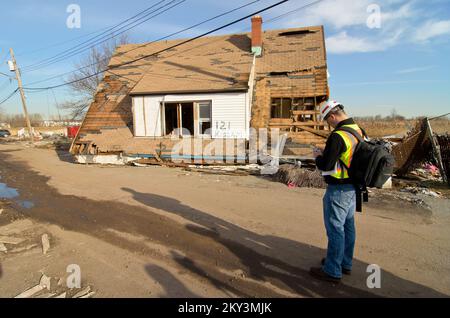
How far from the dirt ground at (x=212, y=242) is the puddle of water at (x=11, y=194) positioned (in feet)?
0.27

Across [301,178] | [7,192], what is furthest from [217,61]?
[7,192]

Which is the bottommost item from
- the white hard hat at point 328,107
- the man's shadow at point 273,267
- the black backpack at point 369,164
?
the man's shadow at point 273,267

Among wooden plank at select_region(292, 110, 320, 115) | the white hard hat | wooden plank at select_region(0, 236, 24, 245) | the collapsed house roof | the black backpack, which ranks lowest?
wooden plank at select_region(0, 236, 24, 245)

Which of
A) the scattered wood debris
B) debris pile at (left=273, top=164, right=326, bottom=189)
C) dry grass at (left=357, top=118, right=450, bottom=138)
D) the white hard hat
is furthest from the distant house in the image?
dry grass at (left=357, top=118, right=450, bottom=138)

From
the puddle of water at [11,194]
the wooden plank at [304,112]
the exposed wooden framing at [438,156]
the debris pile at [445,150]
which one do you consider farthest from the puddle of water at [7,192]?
the debris pile at [445,150]

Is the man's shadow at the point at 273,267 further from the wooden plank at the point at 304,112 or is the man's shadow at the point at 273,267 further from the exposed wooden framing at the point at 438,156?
the wooden plank at the point at 304,112

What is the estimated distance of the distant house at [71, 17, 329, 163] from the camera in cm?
1307

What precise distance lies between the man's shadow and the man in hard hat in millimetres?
239

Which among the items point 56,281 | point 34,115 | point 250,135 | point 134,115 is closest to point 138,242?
point 56,281

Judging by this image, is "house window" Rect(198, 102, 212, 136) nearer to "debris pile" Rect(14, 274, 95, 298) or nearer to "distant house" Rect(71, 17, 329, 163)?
"distant house" Rect(71, 17, 329, 163)

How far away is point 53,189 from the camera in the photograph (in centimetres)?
891

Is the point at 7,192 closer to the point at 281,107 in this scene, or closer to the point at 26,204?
the point at 26,204

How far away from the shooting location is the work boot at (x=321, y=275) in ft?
11.3
